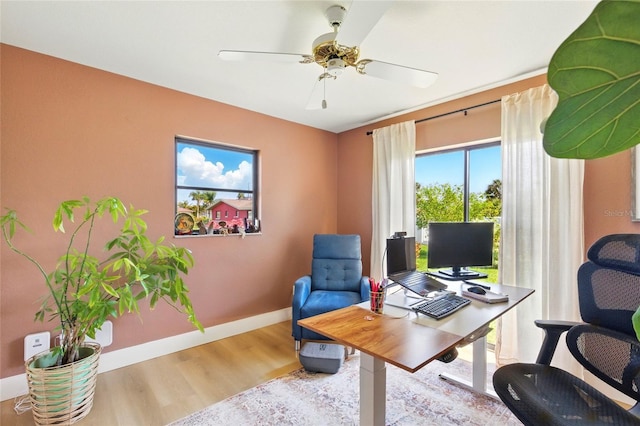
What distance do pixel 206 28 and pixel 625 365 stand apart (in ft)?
9.24

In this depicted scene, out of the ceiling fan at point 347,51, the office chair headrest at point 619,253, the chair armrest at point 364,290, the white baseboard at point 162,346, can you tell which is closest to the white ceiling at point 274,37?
the ceiling fan at point 347,51

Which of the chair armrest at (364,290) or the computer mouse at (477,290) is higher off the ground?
the computer mouse at (477,290)

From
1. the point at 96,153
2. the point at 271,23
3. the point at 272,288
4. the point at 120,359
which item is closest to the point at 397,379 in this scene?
the point at 272,288

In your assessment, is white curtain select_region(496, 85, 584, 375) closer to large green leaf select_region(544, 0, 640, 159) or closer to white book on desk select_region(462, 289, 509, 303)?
white book on desk select_region(462, 289, 509, 303)

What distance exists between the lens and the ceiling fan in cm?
125

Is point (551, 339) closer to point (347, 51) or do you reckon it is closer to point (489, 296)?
point (489, 296)

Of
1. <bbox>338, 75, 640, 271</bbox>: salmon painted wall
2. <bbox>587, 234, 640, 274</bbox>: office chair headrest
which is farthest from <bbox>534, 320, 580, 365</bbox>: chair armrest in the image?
<bbox>338, 75, 640, 271</bbox>: salmon painted wall

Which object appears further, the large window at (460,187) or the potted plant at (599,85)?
the large window at (460,187)

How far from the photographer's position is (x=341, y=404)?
A: 192 centimetres

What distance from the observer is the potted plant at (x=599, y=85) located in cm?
23

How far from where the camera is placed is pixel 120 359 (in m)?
2.35

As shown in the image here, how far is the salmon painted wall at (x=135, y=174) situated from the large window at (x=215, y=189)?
12cm

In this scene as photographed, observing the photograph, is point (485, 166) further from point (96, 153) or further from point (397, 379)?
point (96, 153)

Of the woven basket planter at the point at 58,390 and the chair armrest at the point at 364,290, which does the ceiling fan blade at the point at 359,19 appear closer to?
the chair armrest at the point at 364,290
